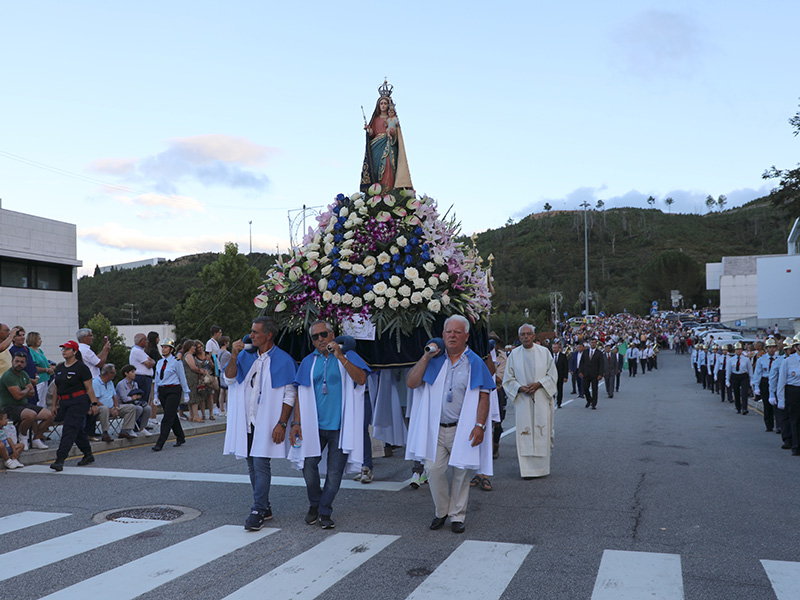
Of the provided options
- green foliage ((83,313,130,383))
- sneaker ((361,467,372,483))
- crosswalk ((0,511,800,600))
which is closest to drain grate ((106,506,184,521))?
crosswalk ((0,511,800,600))

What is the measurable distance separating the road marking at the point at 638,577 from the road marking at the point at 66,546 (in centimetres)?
407

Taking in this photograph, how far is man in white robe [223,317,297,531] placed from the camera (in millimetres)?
6715

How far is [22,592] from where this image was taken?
16.2 ft

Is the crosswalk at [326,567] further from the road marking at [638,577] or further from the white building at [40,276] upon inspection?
the white building at [40,276]

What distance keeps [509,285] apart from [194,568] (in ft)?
421


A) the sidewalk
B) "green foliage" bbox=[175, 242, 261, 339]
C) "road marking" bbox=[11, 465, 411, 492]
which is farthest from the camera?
"green foliage" bbox=[175, 242, 261, 339]

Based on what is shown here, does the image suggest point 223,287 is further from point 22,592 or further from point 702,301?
point 702,301

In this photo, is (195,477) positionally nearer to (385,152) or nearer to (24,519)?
(24,519)

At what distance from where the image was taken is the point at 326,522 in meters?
6.66

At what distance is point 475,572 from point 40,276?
117ft

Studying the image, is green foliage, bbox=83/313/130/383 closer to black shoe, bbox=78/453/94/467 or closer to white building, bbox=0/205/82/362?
white building, bbox=0/205/82/362

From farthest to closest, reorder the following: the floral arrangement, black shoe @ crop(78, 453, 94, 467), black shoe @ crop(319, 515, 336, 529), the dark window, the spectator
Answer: the dark window
black shoe @ crop(78, 453, 94, 467)
the spectator
the floral arrangement
black shoe @ crop(319, 515, 336, 529)

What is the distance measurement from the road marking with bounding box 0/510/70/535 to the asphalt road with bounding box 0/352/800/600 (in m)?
0.04

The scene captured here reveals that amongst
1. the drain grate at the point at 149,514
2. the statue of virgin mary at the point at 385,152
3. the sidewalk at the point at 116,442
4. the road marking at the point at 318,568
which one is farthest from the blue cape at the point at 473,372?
the sidewalk at the point at 116,442
